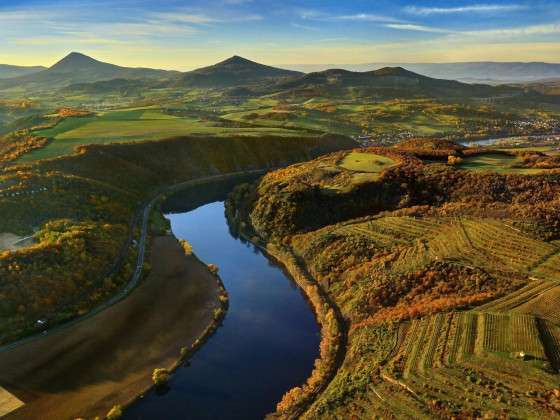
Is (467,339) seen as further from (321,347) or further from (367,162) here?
(367,162)

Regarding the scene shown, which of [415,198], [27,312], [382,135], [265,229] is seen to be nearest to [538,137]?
[382,135]

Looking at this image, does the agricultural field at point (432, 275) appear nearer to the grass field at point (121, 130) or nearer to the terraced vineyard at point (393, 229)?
the terraced vineyard at point (393, 229)

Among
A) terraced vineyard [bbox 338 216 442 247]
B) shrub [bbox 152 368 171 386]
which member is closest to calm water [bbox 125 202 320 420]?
shrub [bbox 152 368 171 386]

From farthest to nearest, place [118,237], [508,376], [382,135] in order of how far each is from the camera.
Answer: [382,135] → [118,237] → [508,376]

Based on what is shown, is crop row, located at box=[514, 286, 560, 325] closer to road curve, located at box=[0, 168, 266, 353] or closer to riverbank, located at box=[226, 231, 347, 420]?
riverbank, located at box=[226, 231, 347, 420]

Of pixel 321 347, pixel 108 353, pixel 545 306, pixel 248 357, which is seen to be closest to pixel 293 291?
pixel 321 347

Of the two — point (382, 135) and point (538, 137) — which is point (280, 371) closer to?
point (382, 135)
